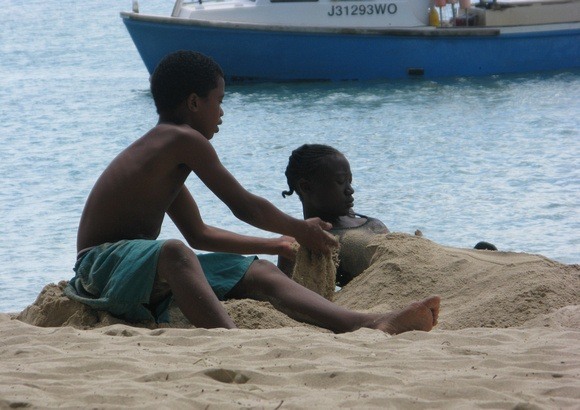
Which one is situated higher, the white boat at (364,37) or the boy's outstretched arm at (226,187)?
the boy's outstretched arm at (226,187)

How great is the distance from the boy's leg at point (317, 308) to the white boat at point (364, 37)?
1094cm

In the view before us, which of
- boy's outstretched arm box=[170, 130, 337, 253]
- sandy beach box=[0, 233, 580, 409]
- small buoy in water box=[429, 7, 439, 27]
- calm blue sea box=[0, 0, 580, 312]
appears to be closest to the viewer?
sandy beach box=[0, 233, 580, 409]

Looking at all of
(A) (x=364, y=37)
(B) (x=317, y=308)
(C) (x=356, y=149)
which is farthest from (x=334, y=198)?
(A) (x=364, y=37)

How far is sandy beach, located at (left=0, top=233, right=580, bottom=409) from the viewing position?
9.78 ft

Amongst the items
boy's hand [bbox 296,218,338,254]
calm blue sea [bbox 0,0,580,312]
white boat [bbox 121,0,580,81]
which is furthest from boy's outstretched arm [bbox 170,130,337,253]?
white boat [bbox 121,0,580,81]

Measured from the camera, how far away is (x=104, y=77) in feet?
60.5

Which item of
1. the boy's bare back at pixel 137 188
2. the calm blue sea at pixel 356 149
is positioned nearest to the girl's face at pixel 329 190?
the boy's bare back at pixel 137 188

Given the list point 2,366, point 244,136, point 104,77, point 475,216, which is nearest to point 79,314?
point 2,366

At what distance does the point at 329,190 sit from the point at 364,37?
9801 millimetres

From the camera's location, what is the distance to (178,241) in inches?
154

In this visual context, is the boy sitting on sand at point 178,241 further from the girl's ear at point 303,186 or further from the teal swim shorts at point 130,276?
the girl's ear at point 303,186

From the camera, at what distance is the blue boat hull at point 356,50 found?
1501 cm

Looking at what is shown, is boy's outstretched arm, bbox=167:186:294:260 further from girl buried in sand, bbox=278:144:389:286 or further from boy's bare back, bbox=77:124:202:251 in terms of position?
girl buried in sand, bbox=278:144:389:286

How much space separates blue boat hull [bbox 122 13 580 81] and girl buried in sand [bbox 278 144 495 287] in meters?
9.54
